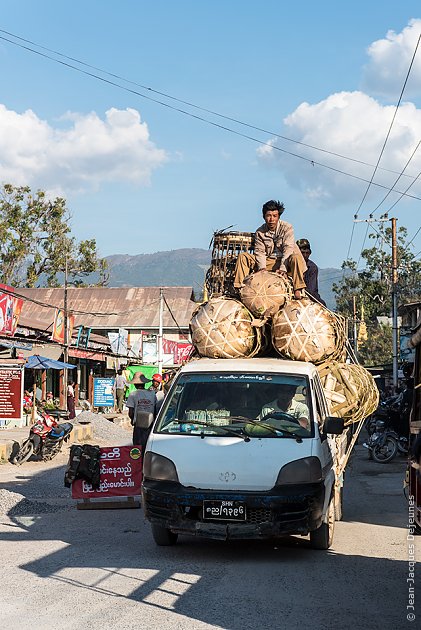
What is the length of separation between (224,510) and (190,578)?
745 mm

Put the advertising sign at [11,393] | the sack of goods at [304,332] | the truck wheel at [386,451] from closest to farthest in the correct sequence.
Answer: the sack of goods at [304,332] → the truck wheel at [386,451] → the advertising sign at [11,393]

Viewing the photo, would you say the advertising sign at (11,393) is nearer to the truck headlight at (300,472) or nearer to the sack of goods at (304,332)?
the sack of goods at (304,332)

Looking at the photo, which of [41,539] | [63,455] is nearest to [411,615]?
[41,539]

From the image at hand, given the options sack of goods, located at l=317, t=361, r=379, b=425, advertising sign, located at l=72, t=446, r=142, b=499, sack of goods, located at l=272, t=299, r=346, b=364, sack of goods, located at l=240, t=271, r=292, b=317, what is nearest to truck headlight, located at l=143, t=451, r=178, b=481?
sack of goods, located at l=272, t=299, r=346, b=364

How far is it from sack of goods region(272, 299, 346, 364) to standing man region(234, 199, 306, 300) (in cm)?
40

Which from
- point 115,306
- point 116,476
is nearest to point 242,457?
point 116,476

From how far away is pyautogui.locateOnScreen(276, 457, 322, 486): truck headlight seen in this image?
7645 millimetres

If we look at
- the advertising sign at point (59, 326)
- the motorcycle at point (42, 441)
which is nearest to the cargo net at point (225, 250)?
the motorcycle at point (42, 441)

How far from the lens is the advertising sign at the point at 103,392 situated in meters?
34.5

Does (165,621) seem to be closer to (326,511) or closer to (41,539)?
(326,511)

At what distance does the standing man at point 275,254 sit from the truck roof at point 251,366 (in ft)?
3.82

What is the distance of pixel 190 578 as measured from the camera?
7133 millimetres

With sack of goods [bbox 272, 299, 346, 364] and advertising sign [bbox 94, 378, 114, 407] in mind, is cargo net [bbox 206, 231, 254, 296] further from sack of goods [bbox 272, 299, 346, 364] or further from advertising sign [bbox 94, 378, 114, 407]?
advertising sign [bbox 94, 378, 114, 407]

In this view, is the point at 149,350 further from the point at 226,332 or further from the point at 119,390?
the point at 226,332
